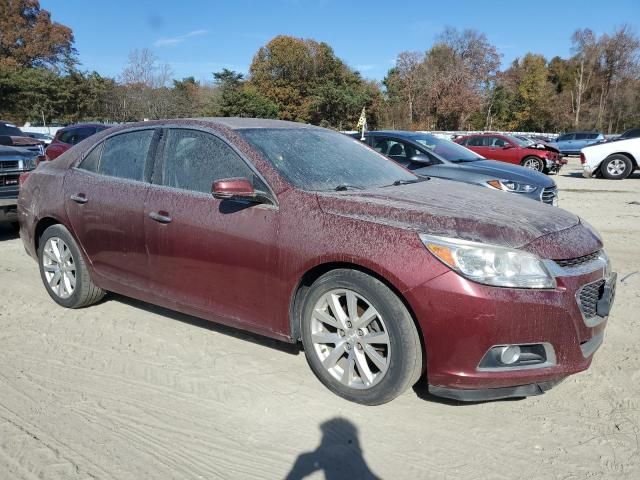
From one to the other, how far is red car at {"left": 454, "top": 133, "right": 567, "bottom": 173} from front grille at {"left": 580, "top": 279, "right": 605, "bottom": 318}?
55.1ft

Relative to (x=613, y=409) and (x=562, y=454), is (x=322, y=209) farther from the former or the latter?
(x=613, y=409)

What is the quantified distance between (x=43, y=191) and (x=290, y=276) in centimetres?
279

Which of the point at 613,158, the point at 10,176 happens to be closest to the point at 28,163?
the point at 10,176

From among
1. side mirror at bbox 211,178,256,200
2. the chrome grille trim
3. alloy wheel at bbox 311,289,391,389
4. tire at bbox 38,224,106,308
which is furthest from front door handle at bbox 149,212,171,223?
the chrome grille trim

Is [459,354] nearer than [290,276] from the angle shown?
Yes

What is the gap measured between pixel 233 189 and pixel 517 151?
1847 centimetres

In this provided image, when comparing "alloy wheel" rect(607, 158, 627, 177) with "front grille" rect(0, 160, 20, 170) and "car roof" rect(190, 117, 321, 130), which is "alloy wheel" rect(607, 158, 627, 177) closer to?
"car roof" rect(190, 117, 321, 130)

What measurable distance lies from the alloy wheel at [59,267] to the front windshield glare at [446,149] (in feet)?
19.5

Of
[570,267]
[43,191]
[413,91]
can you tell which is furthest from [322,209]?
[413,91]

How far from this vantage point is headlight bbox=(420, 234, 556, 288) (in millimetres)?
2654

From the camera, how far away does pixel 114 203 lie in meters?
4.04

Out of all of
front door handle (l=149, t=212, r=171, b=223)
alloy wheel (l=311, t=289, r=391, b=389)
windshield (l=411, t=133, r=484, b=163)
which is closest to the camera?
alloy wheel (l=311, t=289, r=391, b=389)

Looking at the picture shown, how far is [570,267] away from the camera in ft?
9.23

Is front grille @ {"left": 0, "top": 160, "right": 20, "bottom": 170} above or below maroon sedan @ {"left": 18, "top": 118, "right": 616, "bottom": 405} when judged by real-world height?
above
